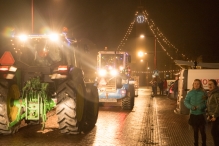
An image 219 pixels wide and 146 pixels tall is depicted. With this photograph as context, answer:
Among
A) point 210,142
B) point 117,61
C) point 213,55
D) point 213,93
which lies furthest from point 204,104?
point 213,55

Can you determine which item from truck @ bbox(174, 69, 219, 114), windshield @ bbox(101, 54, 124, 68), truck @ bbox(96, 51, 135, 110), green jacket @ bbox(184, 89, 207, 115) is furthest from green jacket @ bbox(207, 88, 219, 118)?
windshield @ bbox(101, 54, 124, 68)

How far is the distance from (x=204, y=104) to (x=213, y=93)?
0.43 meters

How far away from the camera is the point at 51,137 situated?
9.34m

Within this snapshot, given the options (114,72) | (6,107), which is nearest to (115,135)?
(6,107)

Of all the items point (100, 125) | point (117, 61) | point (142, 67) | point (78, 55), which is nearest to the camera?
point (78, 55)

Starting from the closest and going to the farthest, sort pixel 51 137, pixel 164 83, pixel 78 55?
1. pixel 51 137
2. pixel 78 55
3. pixel 164 83

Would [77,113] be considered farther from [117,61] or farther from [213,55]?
[213,55]

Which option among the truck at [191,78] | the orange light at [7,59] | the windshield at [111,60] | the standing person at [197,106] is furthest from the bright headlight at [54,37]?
the windshield at [111,60]

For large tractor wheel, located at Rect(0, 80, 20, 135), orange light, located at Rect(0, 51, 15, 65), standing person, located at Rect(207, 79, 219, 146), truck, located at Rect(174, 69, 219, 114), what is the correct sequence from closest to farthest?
1. standing person, located at Rect(207, 79, 219, 146)
2. large tractor wheel, located at Rect(0, 80, 20, 135)
3. orange light, located at Rect(0, 51, 15, 65)
4. truck, located at Rect(174, 69, 219, 114)

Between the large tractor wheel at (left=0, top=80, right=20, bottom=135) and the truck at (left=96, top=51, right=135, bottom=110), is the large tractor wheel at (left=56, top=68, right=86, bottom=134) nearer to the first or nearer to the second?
the large tractor wheel at (left=0, top=80, right=20, bottom=135)

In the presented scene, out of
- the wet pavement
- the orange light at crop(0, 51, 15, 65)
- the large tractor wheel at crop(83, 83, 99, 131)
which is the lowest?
the wet pavement

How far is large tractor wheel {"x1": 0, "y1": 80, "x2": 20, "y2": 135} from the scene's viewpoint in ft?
30.3

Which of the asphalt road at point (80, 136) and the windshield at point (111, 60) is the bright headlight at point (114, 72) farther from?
the asphalt road at point (80, 136)

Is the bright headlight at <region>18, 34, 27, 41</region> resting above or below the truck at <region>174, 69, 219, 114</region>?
above
